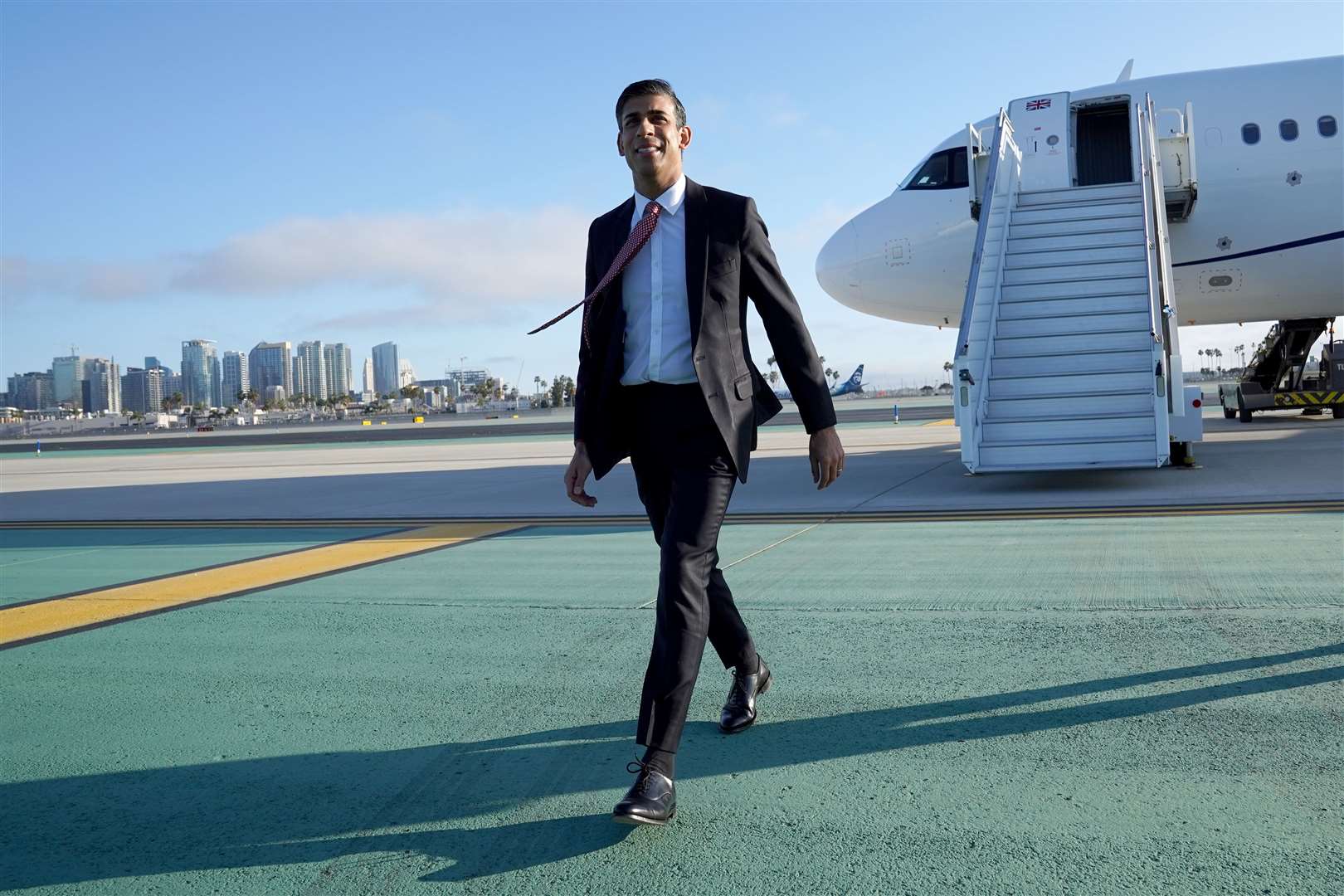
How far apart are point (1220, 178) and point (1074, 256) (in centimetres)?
292

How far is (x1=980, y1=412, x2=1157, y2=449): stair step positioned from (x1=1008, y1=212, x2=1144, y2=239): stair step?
2912mm

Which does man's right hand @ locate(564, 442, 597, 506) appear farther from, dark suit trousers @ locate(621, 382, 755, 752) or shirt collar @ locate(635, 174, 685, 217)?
shirt collar @ locate(635, 174, 685, 217)

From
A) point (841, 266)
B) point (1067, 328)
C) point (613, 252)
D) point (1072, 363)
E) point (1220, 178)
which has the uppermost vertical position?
point (1220, 178)

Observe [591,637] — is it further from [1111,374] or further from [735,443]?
[1111,374]

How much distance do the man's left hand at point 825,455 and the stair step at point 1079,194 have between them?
1020 centimetres

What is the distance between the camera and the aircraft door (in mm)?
12734

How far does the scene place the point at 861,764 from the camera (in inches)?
114

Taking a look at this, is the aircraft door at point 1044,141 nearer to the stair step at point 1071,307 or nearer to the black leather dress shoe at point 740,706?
the stair step at point 1071,307

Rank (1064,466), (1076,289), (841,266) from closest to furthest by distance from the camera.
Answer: (1064,466) < (1076,289) < (841,266)

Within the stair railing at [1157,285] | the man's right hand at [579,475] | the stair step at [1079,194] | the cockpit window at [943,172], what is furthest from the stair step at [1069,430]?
the man's right hand at [579,475]

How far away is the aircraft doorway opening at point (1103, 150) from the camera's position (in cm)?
1373

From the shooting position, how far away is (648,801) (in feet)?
8.27

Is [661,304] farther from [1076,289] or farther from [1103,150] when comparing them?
[1103,150]

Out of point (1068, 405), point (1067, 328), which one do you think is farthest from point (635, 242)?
point (1067, 328)
